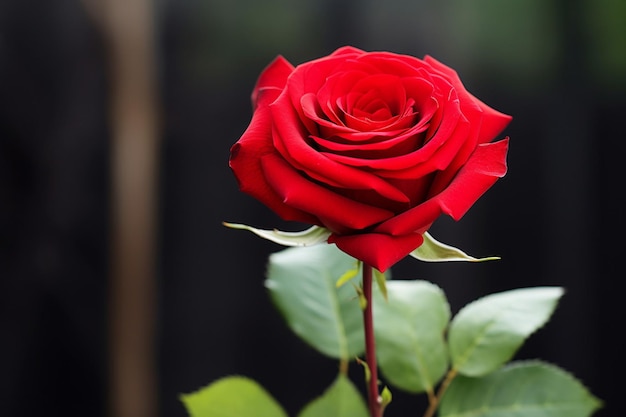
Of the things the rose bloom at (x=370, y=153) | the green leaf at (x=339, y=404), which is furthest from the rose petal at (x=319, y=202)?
the green leaf at (x=339, y=404)

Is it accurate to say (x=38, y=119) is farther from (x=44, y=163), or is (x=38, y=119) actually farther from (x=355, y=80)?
(x=355, y=80)

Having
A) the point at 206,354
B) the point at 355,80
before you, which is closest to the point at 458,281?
the point at 206,354

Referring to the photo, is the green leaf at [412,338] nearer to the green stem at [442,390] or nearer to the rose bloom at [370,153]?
the green stem at [442,390]

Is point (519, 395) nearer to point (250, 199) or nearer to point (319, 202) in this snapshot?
point (319, 202)

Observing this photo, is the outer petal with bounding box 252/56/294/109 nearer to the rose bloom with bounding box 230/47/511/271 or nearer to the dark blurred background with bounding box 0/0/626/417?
the rose bloom with bounding box 230/47/511/271

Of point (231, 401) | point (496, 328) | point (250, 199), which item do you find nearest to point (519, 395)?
point (496, 328)

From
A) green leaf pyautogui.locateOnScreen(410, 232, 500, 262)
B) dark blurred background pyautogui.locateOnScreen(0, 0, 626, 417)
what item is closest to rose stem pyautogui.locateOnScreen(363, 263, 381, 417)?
green leaf pyautogui.locateOnScreen(410, 232, 500, 262)
